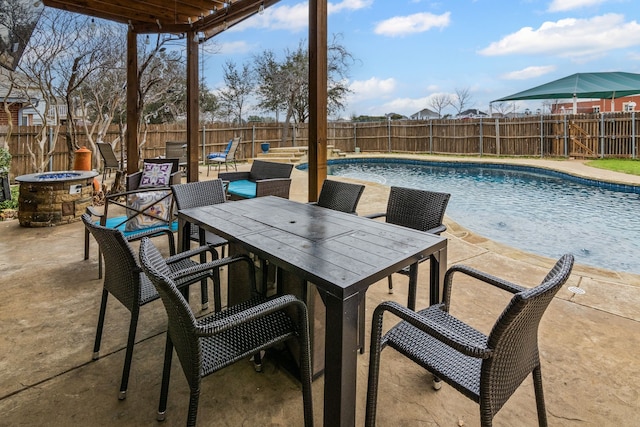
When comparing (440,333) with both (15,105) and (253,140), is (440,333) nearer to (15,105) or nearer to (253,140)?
(15,105)

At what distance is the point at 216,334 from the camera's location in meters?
1.18

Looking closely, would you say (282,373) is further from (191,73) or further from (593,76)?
(593,76)

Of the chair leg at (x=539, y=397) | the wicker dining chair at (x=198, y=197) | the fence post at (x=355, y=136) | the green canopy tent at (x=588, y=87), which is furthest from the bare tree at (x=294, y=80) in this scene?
the chair leg at (x=539, y=397)

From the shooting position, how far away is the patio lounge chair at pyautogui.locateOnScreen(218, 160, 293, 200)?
3.22m

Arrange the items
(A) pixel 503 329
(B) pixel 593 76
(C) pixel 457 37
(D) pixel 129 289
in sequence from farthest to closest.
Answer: (C) pixel 457 37 → (B) pixel 593 76 → (D) pixel 129 289 → (A) pixel 503 329

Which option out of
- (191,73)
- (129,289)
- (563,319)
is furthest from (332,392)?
(191,73)

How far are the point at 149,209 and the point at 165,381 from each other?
2.30 meters

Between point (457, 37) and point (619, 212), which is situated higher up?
point (457, 37)

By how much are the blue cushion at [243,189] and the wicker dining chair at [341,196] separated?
1.06 meters

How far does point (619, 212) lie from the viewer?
634cm

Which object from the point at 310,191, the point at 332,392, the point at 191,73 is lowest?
the point at 332,392

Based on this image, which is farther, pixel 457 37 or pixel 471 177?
pixel 457 37

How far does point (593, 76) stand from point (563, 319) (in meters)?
14.7

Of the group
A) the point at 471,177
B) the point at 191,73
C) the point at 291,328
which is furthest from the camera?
the point at 471,177
